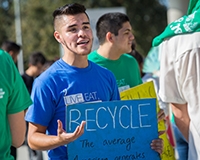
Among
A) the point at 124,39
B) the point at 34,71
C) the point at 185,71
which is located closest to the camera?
the point at 185,71

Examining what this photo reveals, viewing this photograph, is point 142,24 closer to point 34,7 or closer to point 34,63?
point 34,7

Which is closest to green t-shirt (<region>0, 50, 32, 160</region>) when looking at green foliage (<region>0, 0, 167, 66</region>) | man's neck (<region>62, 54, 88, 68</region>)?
man's neck (<region>62, 54, 88, 68</region>)

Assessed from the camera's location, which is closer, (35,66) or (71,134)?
(71,134)

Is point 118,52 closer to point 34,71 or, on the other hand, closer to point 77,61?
point 77,61

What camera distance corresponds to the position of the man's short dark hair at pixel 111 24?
5164 mm

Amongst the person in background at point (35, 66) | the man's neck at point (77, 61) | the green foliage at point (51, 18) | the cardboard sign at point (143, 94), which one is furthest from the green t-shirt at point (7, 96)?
the green foliage at point (51, 18)

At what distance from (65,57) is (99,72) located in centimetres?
26

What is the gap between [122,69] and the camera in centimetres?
500

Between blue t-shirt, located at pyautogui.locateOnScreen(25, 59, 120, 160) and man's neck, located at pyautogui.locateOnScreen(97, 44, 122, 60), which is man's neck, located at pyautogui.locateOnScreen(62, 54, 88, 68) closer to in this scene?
blue t-shirt, located at pyautogui.locateOnScreen(25, 59, 120, 160)

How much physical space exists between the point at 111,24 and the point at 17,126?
2469 mm

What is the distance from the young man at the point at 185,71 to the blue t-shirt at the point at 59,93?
19.7 inches

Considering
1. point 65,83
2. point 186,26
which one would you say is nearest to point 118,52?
point 65,83

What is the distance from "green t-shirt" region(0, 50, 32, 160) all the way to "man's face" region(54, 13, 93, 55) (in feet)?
1.79

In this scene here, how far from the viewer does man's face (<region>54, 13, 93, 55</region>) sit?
331 centimetres
